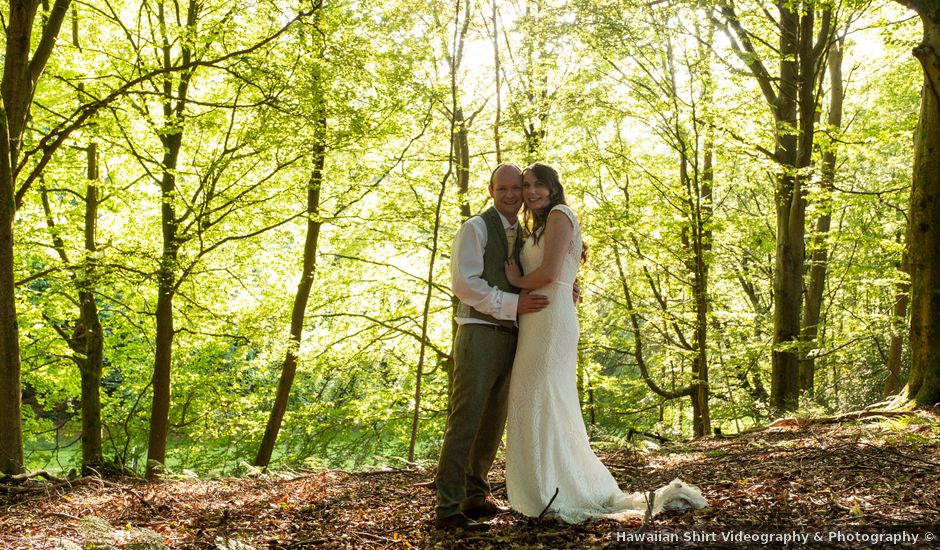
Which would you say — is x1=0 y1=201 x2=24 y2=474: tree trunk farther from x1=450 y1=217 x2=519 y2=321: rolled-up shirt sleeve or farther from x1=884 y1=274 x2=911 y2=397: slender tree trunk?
x1=884 y1=274 x2=911 y2=397: slender tree trunk

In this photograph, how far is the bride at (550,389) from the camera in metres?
4.36

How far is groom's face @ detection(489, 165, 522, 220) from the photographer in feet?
14.9

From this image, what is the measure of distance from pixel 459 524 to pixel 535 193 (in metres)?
1.98

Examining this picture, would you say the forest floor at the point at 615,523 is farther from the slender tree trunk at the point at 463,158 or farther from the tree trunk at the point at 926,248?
the slender tree trunk at the point at 463,158

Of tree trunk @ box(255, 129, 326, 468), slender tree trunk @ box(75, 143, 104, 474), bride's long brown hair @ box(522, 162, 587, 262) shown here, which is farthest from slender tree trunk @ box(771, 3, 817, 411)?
slender tree trunk @ box(75, 143, 104, 474)

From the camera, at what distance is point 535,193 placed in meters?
4.51

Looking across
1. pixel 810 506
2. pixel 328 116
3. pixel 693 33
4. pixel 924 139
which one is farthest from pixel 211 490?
pixel 693 33

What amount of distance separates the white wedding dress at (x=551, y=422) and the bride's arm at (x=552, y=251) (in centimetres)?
6

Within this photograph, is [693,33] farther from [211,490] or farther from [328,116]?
[211,490]

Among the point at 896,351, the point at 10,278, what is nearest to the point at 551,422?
the point at 10,278

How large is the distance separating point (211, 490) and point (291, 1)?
26.4 feet

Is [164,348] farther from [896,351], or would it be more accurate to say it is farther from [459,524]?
[896,351]

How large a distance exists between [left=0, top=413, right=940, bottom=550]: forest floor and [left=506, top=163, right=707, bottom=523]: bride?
0.25 meters

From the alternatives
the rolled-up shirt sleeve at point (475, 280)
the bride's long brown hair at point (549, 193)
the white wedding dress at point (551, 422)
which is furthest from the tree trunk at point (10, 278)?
the bride's long brown hair at point (549, 193)
